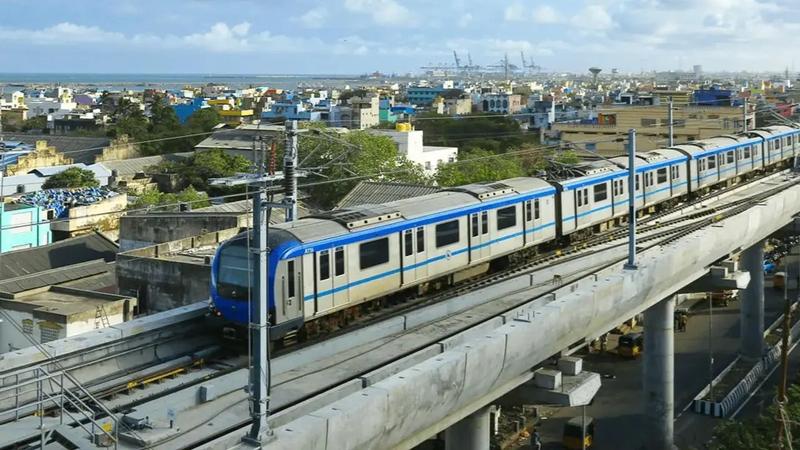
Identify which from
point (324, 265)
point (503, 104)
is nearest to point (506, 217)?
point (324, 265)

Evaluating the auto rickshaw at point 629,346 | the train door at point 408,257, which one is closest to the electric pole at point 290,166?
the train door at point 408,257

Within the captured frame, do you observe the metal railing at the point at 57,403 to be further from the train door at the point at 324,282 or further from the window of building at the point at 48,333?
the window of building at the point at 48,333

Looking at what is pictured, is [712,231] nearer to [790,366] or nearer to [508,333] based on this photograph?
[790,366]

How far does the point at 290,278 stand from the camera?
12.8m

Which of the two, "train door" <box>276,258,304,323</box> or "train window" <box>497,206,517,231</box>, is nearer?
"train door" <box>276,258,304,323</box>

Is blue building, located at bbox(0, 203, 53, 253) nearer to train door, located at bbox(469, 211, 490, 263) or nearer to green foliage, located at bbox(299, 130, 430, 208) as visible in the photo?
green foliage, located at bbox(299, 130, 430, 208)

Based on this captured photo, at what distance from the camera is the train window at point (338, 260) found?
13750 millimetres

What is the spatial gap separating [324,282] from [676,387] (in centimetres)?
1443

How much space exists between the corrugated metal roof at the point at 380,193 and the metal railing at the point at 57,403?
75.7 feet

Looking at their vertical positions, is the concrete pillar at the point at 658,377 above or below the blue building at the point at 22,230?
below

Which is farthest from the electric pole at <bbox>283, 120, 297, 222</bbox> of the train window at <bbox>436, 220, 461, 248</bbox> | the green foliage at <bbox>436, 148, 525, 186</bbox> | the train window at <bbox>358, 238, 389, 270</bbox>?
the green foliage at <bbox>436, 148, 525, 186</bbox>

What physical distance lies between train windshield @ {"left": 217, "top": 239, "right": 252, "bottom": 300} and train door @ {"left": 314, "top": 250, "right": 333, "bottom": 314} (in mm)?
1067

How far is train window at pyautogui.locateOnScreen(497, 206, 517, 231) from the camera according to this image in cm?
1830

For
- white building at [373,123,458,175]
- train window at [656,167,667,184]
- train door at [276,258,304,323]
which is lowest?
train door at [276,258,304,323]
